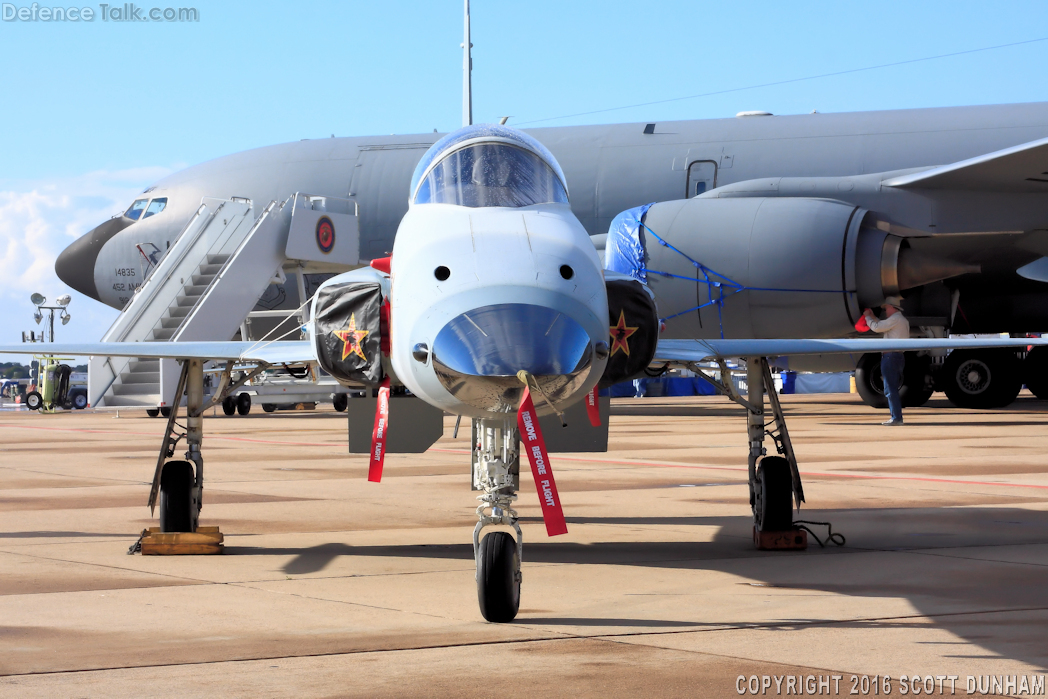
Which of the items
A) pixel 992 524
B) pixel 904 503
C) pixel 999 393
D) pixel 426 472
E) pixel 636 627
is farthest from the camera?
pixel 999 393

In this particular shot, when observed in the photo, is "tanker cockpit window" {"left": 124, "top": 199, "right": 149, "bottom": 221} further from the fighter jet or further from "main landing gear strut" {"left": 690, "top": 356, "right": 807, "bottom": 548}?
"main landing gear strut" {"left": 690, "top": 356, "right": 807, "bottom": 548}

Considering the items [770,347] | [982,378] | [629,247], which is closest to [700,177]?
[629,247]

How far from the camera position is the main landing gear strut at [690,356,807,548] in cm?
734

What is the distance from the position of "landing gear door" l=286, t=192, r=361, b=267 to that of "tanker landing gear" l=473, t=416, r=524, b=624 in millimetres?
21125

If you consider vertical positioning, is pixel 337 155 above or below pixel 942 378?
above

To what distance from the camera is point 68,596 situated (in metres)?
5.87

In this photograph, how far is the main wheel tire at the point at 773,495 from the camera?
291 inches

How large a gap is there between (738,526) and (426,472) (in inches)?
211

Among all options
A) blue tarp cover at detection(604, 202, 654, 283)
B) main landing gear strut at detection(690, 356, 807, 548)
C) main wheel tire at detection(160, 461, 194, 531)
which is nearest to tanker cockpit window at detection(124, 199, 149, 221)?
blue tarp cover at detection(604, 202, 654, 283)

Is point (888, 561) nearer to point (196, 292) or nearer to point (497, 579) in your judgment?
point (497, 579)

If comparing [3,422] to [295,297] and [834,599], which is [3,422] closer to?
[295,297]

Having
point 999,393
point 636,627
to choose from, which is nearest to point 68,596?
point 636,627

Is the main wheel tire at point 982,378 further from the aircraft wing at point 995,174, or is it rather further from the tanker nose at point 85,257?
the tanker nose at point 85,257

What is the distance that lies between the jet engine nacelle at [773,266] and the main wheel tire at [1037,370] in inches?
388
